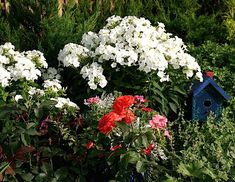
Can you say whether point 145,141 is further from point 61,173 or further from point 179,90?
point 179,90

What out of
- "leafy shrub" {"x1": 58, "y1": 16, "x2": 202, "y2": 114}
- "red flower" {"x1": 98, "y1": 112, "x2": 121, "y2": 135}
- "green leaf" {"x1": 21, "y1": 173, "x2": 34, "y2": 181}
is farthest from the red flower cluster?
"leafy shrub" {"x1": 58, "y1": 16, "x2": 202, "y2": 114}

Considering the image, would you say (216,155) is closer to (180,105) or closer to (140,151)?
(140,151)

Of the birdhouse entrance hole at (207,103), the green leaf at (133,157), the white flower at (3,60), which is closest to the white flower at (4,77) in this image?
the white flower at (3,60)

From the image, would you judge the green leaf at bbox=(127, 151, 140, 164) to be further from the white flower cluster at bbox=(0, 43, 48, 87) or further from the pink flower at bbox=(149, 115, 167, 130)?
the white flower cluster at bbox=(0, 43, 48, 87)

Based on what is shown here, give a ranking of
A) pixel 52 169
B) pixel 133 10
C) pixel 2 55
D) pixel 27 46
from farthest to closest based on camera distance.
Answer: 1. pixel 133 10
2. pixel 27 46
3. pixel 2 55
4. pixel 52 169

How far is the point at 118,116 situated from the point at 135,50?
3.87 feet

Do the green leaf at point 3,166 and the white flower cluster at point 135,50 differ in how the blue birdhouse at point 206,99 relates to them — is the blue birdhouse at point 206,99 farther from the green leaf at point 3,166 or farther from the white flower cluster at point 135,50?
the green leaf at point 3,166

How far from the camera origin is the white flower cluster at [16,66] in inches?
158

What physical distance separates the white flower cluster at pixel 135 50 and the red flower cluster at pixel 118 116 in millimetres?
955

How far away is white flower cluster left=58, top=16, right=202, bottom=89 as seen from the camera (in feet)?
13.9

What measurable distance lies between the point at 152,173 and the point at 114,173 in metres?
0.27

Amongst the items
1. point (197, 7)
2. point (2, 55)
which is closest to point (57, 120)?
point (2, 55)

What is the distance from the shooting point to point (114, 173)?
354cm

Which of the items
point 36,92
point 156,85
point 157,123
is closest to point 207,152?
point 157,123
